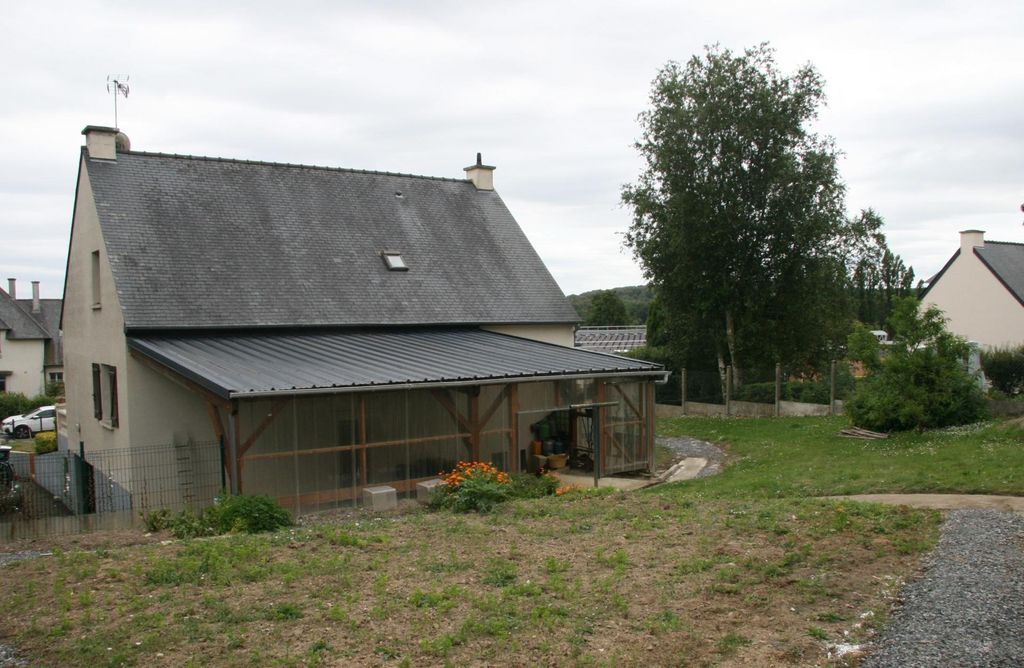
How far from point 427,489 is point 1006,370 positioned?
66.1ft

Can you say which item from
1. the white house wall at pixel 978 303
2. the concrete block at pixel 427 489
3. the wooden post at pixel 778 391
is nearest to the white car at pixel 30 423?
the concrete block at pixel 427 489

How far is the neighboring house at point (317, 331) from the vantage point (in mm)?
14445

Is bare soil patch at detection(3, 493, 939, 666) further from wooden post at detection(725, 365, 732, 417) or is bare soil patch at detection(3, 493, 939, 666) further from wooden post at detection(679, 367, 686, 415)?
wooden post at detection(679, 367, 686, 415)

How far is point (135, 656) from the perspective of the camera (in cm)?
635

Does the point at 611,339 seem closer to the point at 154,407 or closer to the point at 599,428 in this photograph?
the point at 599,428

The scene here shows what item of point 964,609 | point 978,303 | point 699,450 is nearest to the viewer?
point 964,609

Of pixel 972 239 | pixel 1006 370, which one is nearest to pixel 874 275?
pixel 972 239

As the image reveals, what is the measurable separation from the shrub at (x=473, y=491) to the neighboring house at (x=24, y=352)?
43.9m

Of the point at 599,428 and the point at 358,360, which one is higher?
the point at 358,360

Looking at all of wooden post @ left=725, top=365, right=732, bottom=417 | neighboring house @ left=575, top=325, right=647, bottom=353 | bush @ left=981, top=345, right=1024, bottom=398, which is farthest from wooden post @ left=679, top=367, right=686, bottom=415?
neighboring house @ left=575, top=325, right=647, bottom=353

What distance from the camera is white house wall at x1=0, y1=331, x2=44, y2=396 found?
48.0 m

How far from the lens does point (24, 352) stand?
48.6 metres

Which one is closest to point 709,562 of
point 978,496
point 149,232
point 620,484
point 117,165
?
point 978,496

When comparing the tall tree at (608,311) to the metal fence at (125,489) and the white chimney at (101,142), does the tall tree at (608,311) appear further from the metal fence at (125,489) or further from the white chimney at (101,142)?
the metal fence at (125,489)
